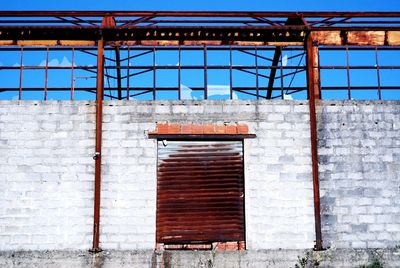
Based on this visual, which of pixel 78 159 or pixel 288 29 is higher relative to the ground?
pixel 288 29

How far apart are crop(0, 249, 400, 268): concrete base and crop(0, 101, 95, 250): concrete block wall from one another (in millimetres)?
239

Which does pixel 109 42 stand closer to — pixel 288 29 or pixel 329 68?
pixel 288 29

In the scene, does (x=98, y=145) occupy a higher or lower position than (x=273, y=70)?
lower

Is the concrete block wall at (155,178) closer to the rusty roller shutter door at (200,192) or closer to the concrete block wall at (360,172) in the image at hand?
the concrete block wall at (360,172)

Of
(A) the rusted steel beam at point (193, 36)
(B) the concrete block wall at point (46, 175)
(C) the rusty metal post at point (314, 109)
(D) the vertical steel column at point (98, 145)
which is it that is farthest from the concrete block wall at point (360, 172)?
(B) the concrete block wall at point (46, 175)

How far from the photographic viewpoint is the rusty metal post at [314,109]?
40.7 ft

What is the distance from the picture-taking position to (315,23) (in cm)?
1409

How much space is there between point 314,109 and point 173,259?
4.82 metres

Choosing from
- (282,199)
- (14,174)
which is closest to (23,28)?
(14,174)

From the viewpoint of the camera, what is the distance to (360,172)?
12.8 m

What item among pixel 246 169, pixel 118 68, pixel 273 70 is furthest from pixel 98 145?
pixel 273 70

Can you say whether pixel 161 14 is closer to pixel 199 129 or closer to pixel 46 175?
pixel 199 129

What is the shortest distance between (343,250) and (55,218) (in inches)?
258

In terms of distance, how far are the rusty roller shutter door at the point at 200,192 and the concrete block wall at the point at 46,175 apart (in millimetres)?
1715
